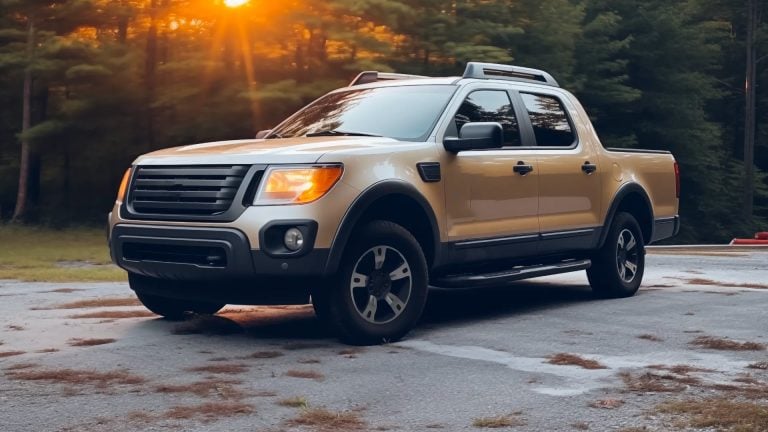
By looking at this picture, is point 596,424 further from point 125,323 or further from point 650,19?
point 650,19

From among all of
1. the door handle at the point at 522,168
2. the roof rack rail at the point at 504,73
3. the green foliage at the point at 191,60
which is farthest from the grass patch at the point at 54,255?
the door handle at the point at 522,168

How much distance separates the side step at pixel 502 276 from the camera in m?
7.55

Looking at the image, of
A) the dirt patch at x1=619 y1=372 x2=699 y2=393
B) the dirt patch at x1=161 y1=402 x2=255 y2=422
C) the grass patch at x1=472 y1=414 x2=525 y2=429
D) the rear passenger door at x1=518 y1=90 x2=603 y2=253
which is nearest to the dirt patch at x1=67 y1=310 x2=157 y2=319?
the rear passenger door at x1=518 y1=90 x2=603 y2=253

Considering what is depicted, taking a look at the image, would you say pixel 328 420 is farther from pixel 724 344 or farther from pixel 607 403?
pixel 724 344

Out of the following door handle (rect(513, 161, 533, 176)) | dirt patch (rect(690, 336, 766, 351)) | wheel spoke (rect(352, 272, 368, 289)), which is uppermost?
door handle (rect(513, 161, 533, 176))

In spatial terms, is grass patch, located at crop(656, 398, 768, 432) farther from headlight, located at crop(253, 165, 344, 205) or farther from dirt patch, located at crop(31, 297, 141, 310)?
dirt patch, located at crop(31, 297, 141, 310)

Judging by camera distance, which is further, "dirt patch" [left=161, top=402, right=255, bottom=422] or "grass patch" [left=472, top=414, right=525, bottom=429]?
"dirt patch" [left=161, top=402, right=255, bottom=422]

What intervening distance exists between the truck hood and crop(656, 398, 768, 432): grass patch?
105 inches

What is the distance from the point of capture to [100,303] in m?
8.95

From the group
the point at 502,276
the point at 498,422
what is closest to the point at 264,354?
the point at 498,422

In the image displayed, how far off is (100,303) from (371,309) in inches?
123

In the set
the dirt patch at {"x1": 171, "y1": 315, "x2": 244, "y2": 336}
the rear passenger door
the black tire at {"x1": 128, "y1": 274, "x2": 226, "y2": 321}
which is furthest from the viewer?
the rear passenger door

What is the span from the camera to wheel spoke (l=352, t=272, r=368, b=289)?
22.0ft

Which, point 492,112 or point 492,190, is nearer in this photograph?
point 492,190
